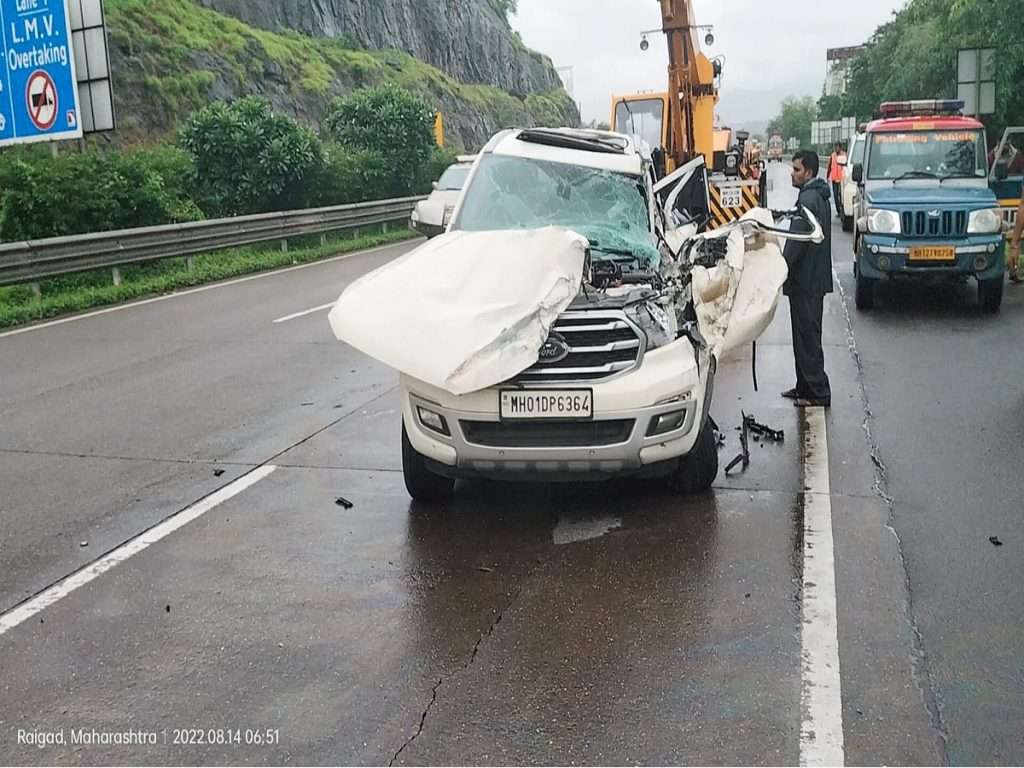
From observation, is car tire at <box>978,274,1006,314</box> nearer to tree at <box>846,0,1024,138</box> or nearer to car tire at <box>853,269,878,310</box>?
car tire at <box>853,269,878,310</box>

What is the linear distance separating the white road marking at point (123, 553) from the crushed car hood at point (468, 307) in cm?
142

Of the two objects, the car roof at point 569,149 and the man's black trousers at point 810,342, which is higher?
the car roof at point 569,149

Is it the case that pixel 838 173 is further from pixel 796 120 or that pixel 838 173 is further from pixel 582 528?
pixel 796 120

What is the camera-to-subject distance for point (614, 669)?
4.05m

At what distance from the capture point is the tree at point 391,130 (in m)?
28.4

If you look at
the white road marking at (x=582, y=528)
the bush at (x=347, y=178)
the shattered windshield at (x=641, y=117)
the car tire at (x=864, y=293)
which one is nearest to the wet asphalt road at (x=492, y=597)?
the white road marking at (x=582, y=528)

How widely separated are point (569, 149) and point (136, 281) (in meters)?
11.5

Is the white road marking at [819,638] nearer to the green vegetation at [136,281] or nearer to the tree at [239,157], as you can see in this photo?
the green vegetation at [136,281]

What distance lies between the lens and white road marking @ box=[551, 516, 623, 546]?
544 cm

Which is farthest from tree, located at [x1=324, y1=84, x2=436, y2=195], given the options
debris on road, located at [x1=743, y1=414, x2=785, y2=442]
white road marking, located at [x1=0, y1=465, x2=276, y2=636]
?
white road marking, located at [x1=0, y1=465, x2=276, y2=636]

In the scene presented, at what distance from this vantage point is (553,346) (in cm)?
534

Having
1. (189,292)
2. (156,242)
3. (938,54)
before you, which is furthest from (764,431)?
(938,54)

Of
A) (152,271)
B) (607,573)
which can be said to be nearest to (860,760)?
(607,573)

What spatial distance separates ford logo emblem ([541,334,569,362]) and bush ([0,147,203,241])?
1375 cm
